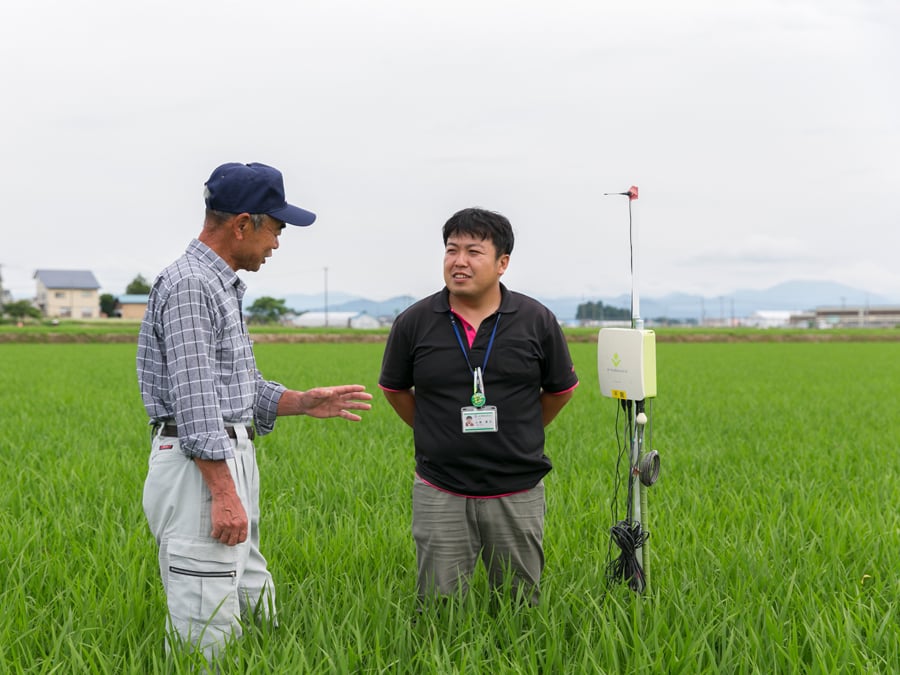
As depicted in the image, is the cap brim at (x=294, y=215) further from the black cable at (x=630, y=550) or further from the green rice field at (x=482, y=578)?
the black cable at (x=630, y=550)

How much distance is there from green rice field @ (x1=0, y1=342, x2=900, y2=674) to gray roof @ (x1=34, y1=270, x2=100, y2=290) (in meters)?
75.5

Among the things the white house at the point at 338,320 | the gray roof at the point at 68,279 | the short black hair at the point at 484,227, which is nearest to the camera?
the short black hair at the point at 484,227

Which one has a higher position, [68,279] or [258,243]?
[68,279]

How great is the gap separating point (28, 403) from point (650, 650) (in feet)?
27.1

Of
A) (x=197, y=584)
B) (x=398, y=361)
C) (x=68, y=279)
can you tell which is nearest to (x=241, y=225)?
(x=398, y=361)

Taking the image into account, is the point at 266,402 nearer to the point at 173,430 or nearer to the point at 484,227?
the point at 173,430

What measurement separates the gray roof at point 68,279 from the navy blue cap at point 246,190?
8040 centimetres

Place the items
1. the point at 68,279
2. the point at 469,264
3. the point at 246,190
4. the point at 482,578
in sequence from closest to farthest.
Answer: the point at 246,190
the point at 469,264
the point at 482,578
the point at 68,279

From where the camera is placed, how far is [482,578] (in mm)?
2713

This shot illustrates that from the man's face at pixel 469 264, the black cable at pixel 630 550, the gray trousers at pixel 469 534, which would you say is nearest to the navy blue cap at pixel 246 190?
the man's face at pixel 469 264

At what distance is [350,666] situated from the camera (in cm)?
201

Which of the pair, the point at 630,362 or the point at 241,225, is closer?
the point at 241,225

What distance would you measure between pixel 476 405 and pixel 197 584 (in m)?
0.89

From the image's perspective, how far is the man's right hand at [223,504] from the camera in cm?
178
